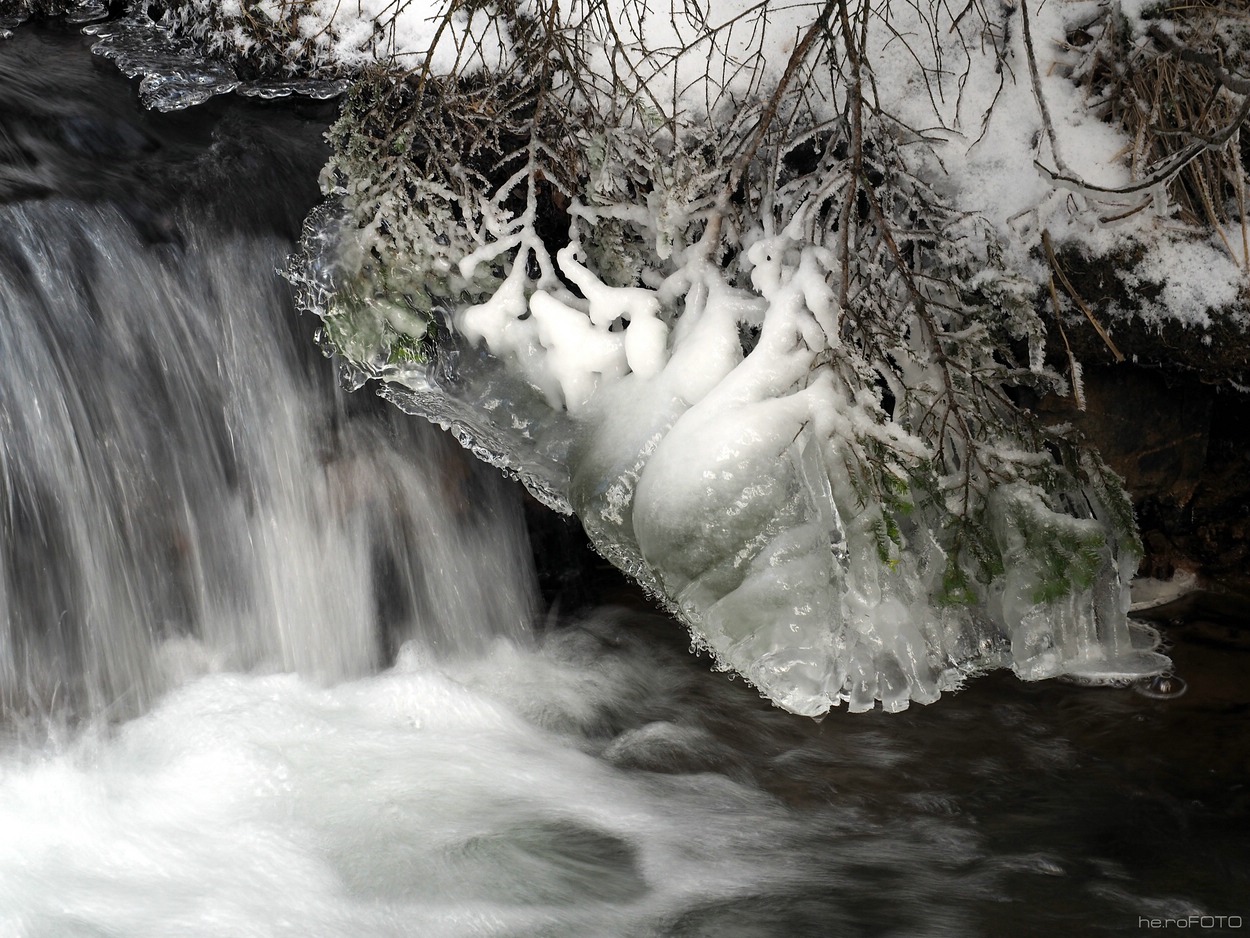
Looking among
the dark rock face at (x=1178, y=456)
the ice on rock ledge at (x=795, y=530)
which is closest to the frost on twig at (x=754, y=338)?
the ice on rock ledge at (x=795, y=530)

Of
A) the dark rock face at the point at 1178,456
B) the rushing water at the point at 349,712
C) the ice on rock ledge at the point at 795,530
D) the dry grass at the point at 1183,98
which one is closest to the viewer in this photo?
the ice on rock ledge at the point at 795,530

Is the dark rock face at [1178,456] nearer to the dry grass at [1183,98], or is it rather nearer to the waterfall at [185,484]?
the dry grass at [1183,98]

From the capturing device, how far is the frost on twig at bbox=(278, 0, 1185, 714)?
234 centimetres

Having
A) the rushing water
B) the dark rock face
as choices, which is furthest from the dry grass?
the rushing water

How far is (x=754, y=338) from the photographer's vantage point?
8.93ft

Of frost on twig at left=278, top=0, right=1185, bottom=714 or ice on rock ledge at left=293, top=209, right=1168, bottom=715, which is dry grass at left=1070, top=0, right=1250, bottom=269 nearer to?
frost on twig at left=278, top=0, right=1185, bottom=714

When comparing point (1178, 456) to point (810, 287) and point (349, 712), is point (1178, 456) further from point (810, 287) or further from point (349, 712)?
point (349, 712)

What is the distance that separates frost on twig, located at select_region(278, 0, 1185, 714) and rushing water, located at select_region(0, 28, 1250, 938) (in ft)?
1.30

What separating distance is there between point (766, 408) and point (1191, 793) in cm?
141

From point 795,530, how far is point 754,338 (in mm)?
594

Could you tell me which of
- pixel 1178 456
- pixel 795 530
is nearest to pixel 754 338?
pixel 795 530

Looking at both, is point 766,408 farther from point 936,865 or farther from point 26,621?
point 26,621

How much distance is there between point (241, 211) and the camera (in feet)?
10.3

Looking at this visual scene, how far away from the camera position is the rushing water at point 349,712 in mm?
2408
